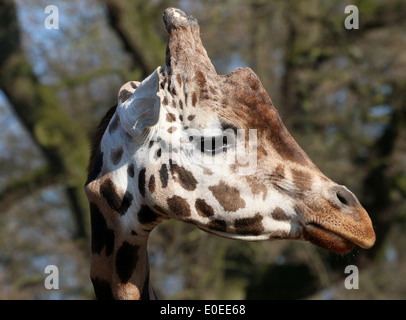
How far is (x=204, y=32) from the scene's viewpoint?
1035cm

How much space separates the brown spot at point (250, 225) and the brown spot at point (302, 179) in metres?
0.22

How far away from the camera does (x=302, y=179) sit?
112 inches

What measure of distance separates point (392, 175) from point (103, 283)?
8592mm

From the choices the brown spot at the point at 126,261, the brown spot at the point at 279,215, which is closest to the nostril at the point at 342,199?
the brown spot at the point at 279,215

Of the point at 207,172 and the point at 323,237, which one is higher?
the point at 207,172

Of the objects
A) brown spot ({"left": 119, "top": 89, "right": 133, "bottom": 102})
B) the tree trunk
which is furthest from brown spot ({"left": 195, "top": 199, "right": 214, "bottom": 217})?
the tree trunk

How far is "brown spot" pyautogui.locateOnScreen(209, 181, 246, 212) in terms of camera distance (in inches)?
113

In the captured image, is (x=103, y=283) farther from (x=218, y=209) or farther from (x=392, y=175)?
(x=392, y=175)

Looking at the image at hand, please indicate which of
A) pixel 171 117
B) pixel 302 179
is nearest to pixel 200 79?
pixel 171 117

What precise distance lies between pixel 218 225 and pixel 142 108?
0.66 metres

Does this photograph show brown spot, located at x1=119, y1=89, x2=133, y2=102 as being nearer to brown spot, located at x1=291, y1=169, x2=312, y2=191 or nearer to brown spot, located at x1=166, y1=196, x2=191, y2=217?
brown spot, located at x1=166, y1=196, x2=191, y2=217

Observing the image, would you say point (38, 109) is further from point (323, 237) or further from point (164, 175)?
point (323, 237)
